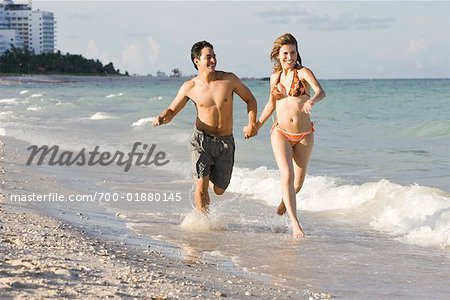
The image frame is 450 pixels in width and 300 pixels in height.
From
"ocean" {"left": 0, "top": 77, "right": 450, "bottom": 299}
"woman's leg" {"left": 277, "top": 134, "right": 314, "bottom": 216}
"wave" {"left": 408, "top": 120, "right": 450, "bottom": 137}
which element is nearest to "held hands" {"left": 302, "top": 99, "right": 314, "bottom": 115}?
"woman's leg" {"left": 277, "top": 134, "right": 314, "bottom": 216}

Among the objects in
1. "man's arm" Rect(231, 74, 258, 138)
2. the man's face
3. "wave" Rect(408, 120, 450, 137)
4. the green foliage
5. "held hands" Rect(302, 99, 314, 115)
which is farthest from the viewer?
the green foliage

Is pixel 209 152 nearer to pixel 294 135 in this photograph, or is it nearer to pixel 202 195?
pixel 202 195

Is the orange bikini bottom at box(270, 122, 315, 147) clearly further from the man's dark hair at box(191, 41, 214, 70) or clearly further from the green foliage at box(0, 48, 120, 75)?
the green foliage at box(0, 48, 120, 75)

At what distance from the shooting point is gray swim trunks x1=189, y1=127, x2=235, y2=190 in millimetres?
8844

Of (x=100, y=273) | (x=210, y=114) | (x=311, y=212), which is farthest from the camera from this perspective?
(x=311, y=212)

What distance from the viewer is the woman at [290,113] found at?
26.9 ft

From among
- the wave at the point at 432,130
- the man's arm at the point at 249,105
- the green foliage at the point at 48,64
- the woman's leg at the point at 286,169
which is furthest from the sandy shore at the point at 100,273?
the green foliage at the point at 48,64

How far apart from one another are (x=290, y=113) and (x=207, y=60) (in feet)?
3.17

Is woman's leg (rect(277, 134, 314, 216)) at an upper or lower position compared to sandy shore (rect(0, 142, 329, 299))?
upper

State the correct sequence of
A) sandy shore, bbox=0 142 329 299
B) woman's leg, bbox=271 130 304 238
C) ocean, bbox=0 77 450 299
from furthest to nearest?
woman's leg, bbox=271 130 304 238, ocean, bbox=0 77 450 299, sandy shore, bbox=0 142 329 299

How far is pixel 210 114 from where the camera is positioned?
8781 millimetres

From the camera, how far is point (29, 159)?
15562 millimetres

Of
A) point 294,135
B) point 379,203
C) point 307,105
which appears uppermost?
point 307,105

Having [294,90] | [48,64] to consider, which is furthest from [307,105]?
Result: [48,64]
